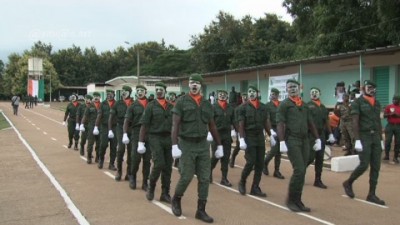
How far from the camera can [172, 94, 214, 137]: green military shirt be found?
7371 millimetres

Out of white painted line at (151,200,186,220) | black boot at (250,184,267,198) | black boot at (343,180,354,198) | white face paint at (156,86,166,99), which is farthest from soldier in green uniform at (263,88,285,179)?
white painted line at (151,200,186,220)

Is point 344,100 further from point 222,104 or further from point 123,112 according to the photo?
point 123,112

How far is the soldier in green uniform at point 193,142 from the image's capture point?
286 inches

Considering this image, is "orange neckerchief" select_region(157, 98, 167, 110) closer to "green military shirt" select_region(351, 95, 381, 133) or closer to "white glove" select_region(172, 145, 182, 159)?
"white glove" select_region(172, 145, 182, 159)

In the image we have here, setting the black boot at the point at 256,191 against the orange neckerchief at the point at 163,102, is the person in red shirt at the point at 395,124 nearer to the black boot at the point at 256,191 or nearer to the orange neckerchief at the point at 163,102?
the black boot at the point at 256,191

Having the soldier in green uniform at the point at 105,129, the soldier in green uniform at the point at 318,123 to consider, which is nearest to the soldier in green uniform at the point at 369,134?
the soldier in green uniform at the point at 318,123

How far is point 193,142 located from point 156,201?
1788 millimetres

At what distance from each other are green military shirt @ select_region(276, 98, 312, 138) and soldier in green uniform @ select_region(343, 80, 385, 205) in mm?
1100

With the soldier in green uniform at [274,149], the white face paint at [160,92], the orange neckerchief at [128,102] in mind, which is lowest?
the soldier in green uniform at [274,149]

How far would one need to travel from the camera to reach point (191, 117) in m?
7.40

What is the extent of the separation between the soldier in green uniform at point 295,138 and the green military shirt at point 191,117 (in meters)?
1.38

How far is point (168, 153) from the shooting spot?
8.55 meters

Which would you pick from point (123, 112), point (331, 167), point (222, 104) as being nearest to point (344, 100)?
point (331, 167)

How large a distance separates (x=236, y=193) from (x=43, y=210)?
3.51 meters
